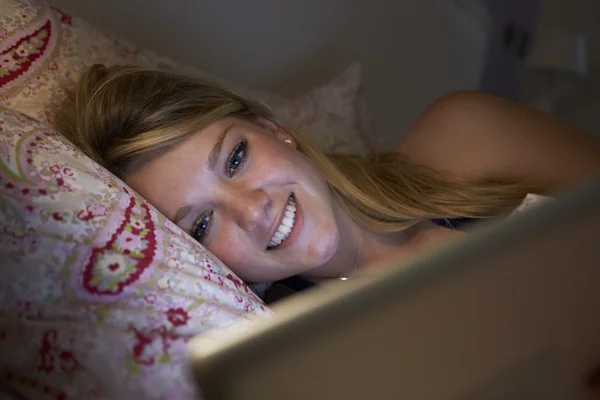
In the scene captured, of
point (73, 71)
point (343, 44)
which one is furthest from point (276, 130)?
point (343, 44)

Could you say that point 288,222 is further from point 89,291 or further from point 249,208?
point 89,291

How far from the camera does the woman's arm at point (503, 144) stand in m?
1.03

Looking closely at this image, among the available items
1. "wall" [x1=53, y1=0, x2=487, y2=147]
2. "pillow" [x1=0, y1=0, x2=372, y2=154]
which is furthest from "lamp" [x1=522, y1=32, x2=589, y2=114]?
"pillow" [x1=0, y1=0, x2=372, y2=154]

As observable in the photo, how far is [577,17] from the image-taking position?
148cm

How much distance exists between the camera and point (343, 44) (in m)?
1.45

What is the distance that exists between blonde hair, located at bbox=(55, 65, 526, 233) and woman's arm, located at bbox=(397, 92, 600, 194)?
45 mm

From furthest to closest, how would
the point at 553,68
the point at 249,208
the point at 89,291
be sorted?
1. the point at 553,68
2. the point at 249,208
3. the point at 89,291

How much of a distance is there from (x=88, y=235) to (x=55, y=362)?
137 mm

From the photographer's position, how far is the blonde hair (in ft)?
2.85

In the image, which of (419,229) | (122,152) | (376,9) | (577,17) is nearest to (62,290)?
(122,152)

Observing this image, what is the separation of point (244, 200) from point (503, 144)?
0.55m

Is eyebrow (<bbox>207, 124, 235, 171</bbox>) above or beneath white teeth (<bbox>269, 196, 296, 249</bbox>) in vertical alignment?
above

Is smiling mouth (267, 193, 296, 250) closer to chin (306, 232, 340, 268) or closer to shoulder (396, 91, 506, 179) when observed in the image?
chin (306, 232, 340, 268)

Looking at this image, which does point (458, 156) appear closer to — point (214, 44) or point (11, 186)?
point (214, 44)
